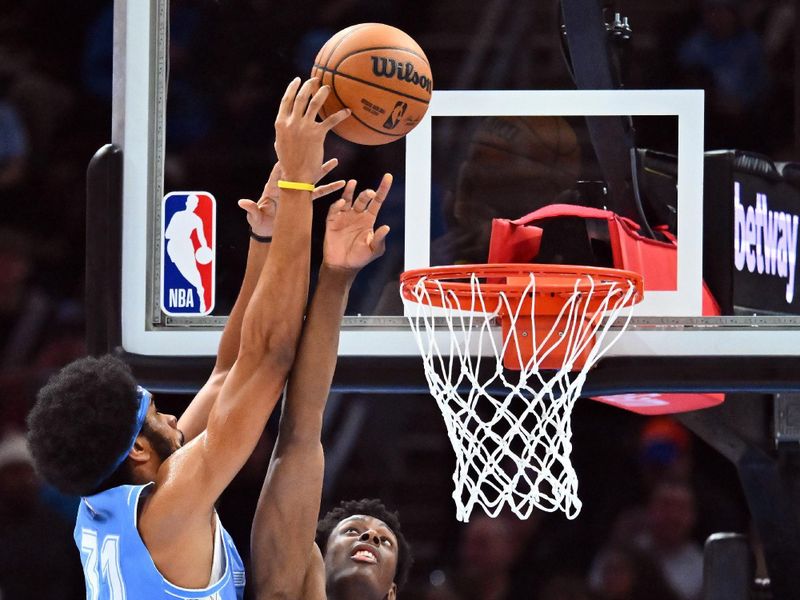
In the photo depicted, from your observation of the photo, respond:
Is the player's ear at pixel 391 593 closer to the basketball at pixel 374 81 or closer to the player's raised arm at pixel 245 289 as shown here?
the player's raised arm at pixel 245 289

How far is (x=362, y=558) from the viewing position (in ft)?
10.4

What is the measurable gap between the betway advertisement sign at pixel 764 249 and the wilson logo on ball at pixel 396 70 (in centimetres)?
134

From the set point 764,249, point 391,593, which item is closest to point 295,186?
point 391,593

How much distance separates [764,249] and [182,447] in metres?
2.02

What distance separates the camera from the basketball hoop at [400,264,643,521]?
2871 millimetres

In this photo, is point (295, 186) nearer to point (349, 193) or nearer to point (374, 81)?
point (349, 193)

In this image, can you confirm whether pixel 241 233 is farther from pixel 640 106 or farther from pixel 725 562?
pixel 725 562

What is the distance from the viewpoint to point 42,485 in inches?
223

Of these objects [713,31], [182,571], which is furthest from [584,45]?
→ [182,571]

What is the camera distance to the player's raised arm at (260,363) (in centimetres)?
207

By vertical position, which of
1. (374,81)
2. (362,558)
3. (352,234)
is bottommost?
(362,558)

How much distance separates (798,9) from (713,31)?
1.19 ft

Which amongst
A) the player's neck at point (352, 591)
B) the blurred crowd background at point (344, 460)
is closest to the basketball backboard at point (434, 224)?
the player's neck at point (352, 591)

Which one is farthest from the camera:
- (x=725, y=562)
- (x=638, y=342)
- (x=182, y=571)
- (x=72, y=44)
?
(x=72, y=44)
